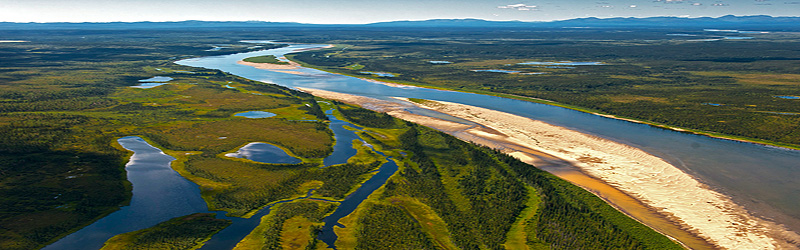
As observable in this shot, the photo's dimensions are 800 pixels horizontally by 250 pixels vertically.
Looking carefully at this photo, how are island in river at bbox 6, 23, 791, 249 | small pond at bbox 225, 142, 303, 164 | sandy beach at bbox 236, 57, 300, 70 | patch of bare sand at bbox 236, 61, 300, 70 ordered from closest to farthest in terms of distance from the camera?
island in river at bbox 6, 23, 791, 249 < small pond at bbox 225, 142, 303, 164 < sandy beach at bbox 236, 57, 300, 70 < patch of bare sand at bbox 236, 61, 300, 70

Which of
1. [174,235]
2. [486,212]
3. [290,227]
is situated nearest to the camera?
[174,235]

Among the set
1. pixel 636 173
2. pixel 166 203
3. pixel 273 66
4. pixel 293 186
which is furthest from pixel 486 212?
pixel 273 66

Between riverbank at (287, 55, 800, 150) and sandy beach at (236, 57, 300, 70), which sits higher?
sandy beach at (236, 57, 300, 70)

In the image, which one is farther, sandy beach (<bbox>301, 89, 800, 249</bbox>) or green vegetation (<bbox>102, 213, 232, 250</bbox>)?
sandy beach (<bbox>301, 89, 800, 249</bbox>)

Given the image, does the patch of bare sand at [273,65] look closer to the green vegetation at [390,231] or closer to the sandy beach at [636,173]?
the sandy beach at [636,173]

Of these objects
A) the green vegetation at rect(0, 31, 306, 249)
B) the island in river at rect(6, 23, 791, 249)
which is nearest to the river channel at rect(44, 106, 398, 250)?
the island in river at rect(6, 23, 791, 249)

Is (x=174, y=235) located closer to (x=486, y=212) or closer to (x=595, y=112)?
(x=486, y=212)

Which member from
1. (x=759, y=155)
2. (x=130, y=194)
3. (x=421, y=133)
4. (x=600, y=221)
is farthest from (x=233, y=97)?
(x=759, y=155)

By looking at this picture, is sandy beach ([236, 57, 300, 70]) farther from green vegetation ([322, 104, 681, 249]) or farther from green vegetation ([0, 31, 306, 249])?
green vegetation ([322, 104, 681, 249])
